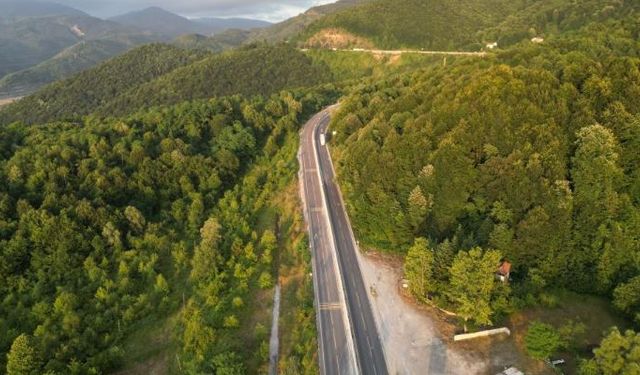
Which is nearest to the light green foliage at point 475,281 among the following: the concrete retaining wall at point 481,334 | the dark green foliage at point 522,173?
the concrete retaining wall at point 481,334

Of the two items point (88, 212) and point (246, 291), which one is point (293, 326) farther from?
point (88, 212)

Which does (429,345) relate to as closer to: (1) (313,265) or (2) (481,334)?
(2) (481,334)

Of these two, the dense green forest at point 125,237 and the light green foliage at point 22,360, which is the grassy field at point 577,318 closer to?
the dense green forest at point 125,237

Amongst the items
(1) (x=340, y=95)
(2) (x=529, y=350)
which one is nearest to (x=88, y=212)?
(2) (x=529, y=350)

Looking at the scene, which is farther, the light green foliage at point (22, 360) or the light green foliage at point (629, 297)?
the light green foliage at point (629, 297)

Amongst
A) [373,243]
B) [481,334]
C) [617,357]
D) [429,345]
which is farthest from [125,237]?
[617,357]

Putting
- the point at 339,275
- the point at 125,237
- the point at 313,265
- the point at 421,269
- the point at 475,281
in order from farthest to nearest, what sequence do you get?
the point at 125,237 < the point at 313,265 < the point at 339,275 < the point at 421,269 < the point at 475,281
